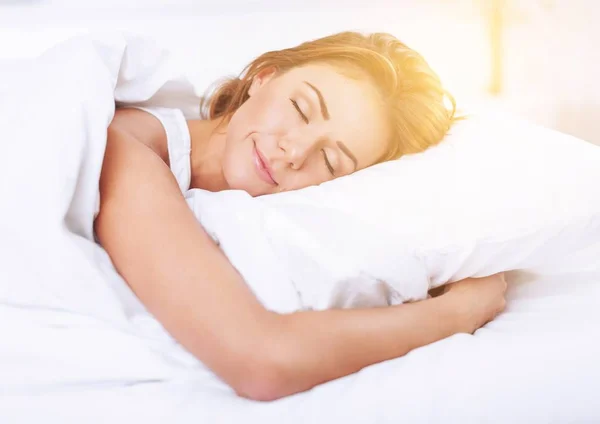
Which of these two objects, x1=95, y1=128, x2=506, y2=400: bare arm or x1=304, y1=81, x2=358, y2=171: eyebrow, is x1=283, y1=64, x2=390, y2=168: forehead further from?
x1=95, y1=128, x2=506, y2=400: bare arm

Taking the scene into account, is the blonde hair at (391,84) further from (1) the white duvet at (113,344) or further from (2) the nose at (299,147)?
(1) the white duvet at (113,344)

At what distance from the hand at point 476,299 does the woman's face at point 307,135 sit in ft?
0.92

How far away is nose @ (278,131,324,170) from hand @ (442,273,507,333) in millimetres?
295

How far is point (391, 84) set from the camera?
1.03 metres

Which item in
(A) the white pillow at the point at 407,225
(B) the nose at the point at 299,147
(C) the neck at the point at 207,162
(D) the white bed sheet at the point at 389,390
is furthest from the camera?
(C) the neck at the point at 207,162

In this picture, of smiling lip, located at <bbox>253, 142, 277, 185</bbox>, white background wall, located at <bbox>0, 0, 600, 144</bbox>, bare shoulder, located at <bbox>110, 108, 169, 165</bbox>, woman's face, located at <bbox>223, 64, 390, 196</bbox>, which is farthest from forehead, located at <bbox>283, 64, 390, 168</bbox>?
white background wall, located at <bbox>0, 0, 600, 144</bbox>

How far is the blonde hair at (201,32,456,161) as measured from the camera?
3.30 feet

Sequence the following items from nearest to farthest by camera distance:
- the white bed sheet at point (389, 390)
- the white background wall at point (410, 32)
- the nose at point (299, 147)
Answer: the white bed sheet at point (389, 390), the nose at point (299, 147), the white background wall at point (410, 32)

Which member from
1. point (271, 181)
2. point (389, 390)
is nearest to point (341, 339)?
point (389, 390)


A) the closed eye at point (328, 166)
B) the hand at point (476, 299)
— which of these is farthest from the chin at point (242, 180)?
the hand at point (476, 299)

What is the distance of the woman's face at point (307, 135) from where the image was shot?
3.11ft

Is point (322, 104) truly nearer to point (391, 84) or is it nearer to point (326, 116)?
point (326, 116)

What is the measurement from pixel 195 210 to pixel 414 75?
1.65ft

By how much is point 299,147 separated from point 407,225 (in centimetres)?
26
